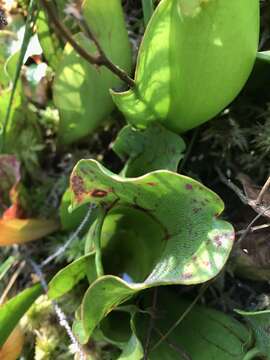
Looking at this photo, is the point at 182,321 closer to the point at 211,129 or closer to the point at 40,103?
the point at 211,129

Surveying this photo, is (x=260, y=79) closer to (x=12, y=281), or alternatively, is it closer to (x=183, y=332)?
(x=183, y=332)

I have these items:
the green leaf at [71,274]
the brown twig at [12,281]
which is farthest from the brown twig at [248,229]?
the brown twig at [12,281]

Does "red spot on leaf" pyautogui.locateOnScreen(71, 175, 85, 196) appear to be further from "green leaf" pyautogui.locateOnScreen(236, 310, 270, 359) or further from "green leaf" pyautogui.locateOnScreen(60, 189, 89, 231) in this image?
"green leaf" pyautogui.locateOnScreen(236, 310, 270, 359)

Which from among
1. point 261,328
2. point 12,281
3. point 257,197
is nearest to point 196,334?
point 261,328

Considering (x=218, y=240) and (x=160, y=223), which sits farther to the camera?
(x=160, y=223)

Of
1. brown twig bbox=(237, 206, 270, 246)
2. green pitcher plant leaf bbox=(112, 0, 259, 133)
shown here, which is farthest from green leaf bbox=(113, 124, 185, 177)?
brown twig bbox=(237, 206, 270, 246)

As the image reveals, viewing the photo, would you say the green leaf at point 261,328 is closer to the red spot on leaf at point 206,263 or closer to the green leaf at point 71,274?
the red spot on leaf at point 206,263
